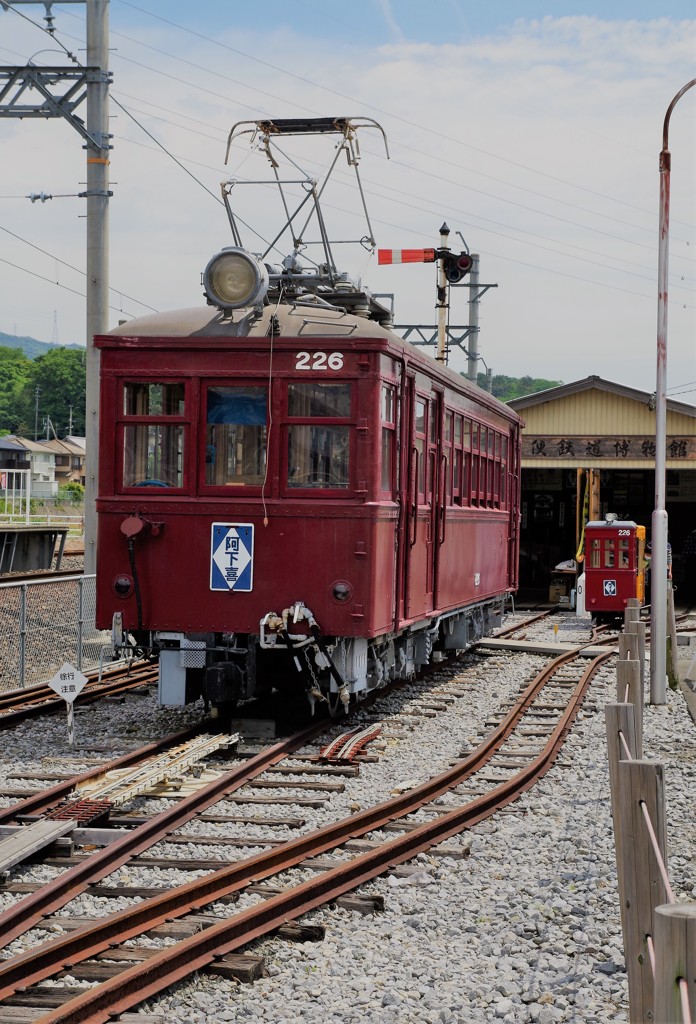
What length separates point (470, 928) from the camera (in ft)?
18.1

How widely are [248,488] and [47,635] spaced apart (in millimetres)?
8724

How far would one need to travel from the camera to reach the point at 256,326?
32.4 feet

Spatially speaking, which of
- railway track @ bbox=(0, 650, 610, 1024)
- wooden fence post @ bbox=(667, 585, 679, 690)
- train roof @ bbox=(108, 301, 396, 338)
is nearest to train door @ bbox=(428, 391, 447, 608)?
train roof @ bbox=(108, 301, 396, 338)

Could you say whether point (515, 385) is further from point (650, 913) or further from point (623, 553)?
A: point (650, 913)

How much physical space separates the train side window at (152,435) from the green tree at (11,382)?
443 ft

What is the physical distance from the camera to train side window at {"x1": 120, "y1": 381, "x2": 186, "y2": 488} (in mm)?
9781

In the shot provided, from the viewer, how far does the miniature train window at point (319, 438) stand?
31.4ft

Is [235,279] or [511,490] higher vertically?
[235,279]

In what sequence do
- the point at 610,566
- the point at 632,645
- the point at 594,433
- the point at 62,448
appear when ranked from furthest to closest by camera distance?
the point at 62,448, the point at 594,433, the point at 610,566, the point at 632,645

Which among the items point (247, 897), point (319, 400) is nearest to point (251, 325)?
point (319, 400)

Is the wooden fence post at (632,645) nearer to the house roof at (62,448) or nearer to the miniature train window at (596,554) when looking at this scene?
the miniature train window at (596,554)

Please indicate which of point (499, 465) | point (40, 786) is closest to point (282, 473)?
point (40, 786)

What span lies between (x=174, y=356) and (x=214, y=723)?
286 centimetres

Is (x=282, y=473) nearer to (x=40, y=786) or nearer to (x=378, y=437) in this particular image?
(x=378, y=437)
